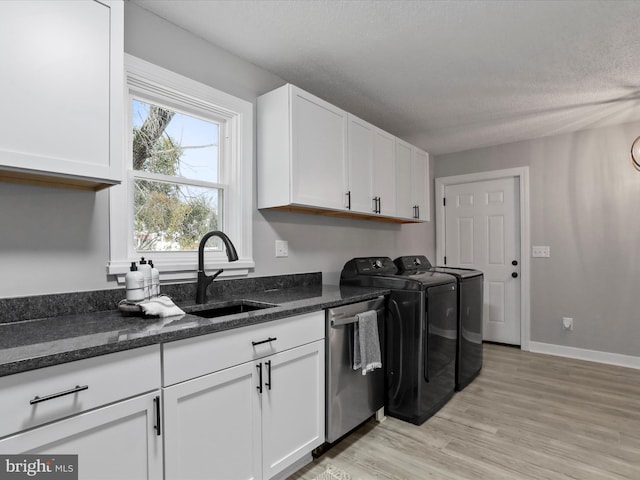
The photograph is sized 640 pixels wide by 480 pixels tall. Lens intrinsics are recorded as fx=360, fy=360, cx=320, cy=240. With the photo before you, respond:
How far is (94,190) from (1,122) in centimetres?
49

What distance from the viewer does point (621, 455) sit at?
2061 mm

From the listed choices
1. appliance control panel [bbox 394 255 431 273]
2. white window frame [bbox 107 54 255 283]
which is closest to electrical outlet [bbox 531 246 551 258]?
appliance control panel [bbox 394 255 431 273]

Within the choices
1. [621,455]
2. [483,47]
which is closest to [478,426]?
[621,455]

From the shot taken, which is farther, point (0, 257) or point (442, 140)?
point (442, 140)

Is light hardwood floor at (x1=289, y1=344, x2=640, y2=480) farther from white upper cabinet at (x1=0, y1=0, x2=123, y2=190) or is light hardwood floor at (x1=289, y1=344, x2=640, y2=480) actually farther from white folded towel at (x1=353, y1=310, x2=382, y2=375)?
white upper cabinet at (x1=0, y1=0, x2=123, y2=190)

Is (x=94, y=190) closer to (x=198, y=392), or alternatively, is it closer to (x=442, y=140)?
(x=198, y=392)

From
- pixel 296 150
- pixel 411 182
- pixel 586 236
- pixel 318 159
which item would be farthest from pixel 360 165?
pixel 586 236

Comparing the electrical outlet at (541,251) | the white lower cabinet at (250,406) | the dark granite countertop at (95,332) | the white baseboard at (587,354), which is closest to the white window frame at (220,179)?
the dark granite countertop at (95,332)

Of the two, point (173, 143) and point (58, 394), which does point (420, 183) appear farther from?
point (58, 394)

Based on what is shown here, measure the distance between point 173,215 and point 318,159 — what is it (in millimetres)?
1006

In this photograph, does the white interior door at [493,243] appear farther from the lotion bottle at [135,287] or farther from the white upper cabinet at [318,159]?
the lotion bottle at [135,287]

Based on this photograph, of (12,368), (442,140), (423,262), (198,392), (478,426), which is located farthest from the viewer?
(442,140)

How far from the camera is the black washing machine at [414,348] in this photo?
2391 millimetres

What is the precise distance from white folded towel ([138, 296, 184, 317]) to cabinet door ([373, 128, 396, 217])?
1.93 meters
